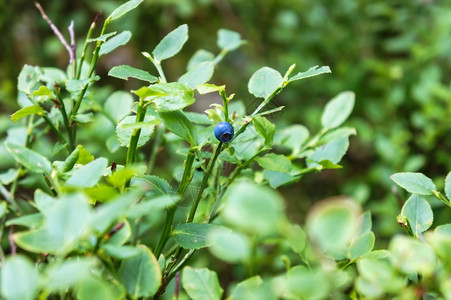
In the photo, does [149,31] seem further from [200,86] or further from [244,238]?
[244,238]

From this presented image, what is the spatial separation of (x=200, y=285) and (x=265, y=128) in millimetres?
195

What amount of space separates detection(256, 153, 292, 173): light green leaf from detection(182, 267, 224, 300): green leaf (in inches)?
5.7

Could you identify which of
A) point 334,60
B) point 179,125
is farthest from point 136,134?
point 334,60

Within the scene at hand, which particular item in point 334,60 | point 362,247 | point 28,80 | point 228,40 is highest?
point 28,80

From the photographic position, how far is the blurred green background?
1439mm

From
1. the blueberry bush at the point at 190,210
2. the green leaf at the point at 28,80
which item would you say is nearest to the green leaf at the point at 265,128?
the blueberry bush at the point at 190,210

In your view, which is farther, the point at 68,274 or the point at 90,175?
the point at 90,175

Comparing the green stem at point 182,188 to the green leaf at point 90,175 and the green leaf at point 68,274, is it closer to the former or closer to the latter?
the green leaf at point 90,175

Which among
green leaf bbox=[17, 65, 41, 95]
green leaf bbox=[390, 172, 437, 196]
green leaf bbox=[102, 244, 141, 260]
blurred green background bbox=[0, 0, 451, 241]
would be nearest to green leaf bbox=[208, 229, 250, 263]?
green leaf bbox=[102, 244, 141, 260]

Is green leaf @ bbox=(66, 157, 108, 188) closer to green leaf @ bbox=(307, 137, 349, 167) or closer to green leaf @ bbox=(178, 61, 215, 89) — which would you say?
green leaf @ bbox=(178, 61, 215, 89)

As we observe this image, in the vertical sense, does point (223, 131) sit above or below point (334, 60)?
above

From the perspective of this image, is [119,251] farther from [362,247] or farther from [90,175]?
[362,247]

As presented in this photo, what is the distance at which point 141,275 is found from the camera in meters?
0.42

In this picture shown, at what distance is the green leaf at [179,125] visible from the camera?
0.52m
